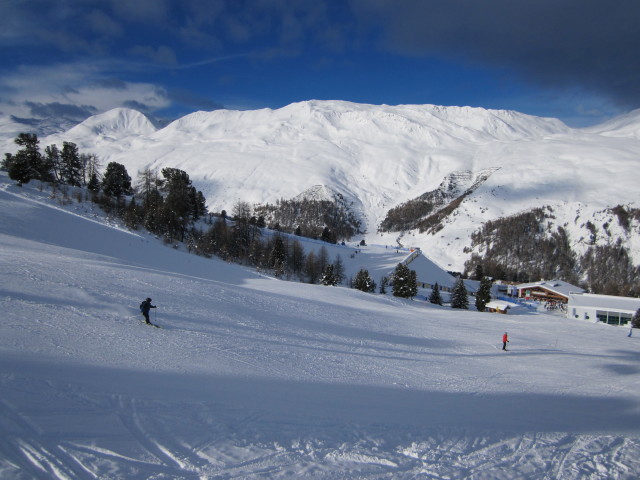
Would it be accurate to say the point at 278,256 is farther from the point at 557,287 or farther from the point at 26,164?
the point at 557,287

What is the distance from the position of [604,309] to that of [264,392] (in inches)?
2608

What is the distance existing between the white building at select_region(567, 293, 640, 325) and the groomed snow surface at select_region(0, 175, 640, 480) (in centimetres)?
4422

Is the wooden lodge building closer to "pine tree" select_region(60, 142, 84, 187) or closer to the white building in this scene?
the white building

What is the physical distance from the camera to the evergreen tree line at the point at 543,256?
11762 cm

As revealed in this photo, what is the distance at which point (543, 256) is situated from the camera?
429ft

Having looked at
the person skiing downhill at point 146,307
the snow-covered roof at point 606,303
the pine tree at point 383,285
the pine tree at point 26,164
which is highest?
the pine tree at point 26,164

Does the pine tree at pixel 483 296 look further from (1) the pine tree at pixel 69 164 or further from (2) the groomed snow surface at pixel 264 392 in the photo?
(1) the pine tree at pixel 69 164

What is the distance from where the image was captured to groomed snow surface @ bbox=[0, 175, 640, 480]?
20.0 ft

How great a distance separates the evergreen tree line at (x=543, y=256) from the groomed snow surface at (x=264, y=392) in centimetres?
10374

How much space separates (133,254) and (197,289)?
12.9 m

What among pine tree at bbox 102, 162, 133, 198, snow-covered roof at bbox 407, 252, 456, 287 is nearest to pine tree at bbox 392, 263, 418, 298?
snow-covered roof at bbox 407, 252, 456, 287

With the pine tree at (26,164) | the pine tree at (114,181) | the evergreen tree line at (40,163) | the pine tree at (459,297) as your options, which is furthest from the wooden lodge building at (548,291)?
the pine tree at (26,164)

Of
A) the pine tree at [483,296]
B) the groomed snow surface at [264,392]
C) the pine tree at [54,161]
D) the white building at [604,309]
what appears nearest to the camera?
the groomed snow surface at [264,392]

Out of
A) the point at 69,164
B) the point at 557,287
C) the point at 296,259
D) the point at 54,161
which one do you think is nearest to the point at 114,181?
the point at 69,164
